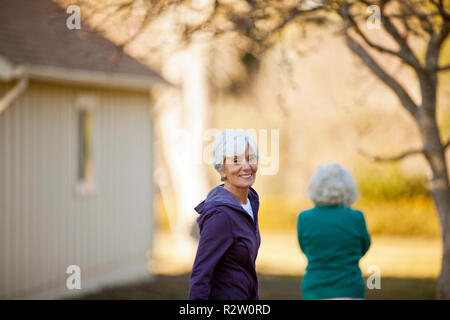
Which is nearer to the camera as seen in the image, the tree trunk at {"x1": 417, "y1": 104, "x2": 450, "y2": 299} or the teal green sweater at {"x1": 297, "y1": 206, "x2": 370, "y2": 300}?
the teal green sweater at {"x1": 297, "y1": 206, "x2": 370, "y2": 300}

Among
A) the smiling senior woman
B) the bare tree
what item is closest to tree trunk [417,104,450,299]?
the bare tree

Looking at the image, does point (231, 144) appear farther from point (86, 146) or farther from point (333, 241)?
point (86, 146)

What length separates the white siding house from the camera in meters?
9.73

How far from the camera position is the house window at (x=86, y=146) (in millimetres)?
12070

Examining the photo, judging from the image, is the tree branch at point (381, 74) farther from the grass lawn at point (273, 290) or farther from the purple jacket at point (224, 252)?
the purple jacket at point (224, 252)

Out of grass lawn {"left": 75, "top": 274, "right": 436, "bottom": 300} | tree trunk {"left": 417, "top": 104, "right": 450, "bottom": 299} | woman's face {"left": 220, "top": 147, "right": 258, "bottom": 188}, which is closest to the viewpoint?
woman's face {"left": 220, "top": 147, "right": 258, "bottom": 188}

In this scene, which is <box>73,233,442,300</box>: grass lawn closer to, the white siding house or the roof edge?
the white siding house

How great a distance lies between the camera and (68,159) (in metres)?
11.4

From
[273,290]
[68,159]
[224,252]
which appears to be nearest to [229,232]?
[224,252]

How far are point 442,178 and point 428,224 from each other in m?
12.1

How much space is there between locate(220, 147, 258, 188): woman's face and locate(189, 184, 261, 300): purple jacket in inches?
3.4

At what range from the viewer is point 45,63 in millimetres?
10461
